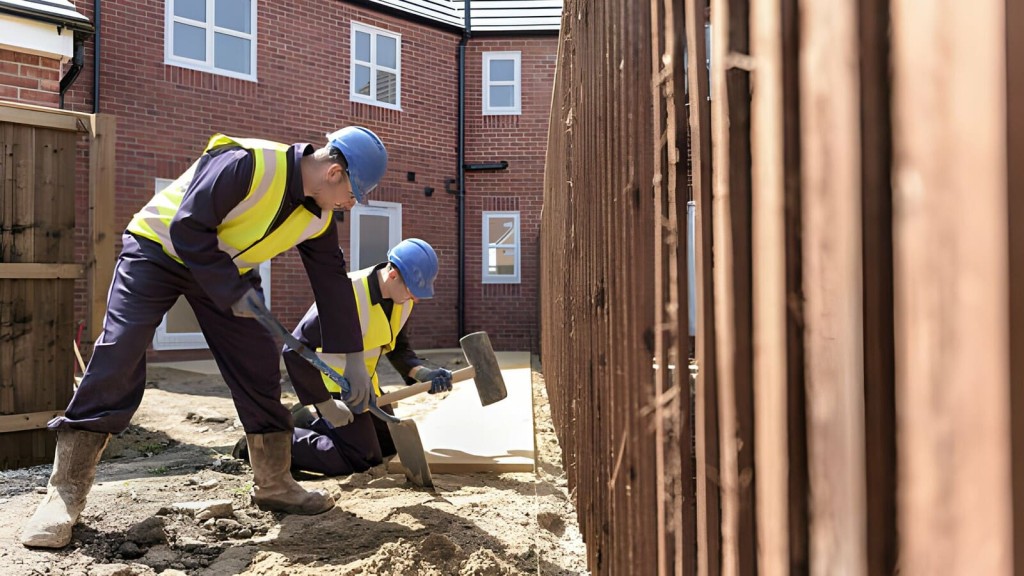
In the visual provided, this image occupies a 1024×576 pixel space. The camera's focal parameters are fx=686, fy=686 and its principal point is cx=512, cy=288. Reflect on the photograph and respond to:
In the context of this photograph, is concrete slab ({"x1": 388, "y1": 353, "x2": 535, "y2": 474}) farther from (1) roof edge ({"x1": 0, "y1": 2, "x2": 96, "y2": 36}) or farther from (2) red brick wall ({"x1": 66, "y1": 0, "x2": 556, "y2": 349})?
(2) red brick wall ({"x1": 66, "y1": 0, "x2": 556, "y2": 349})

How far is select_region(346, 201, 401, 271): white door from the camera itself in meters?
12.4

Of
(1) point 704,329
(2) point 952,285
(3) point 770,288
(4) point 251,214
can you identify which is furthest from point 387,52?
(2) point 952,285

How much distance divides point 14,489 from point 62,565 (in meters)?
1.51

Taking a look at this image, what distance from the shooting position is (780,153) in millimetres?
705

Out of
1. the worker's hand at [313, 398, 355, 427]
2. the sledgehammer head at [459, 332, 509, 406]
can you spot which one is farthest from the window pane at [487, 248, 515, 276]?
the worker's hand at [313, 398, 355, 427]

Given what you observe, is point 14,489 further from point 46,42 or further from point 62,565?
point 46,42

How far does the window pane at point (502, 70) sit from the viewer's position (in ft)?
45.6

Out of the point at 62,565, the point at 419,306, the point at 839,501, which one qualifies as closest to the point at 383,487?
the point at 62,565

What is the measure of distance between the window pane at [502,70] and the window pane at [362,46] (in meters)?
2.57

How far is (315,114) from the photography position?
1174cm

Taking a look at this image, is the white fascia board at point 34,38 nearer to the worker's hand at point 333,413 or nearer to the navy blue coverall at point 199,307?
the navy blue coverall at point 199,307

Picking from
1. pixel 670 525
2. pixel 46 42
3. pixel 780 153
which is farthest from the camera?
pixel 46 42

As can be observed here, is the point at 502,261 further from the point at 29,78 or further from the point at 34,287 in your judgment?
the point at 34,287

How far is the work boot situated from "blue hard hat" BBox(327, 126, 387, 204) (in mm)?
1587
